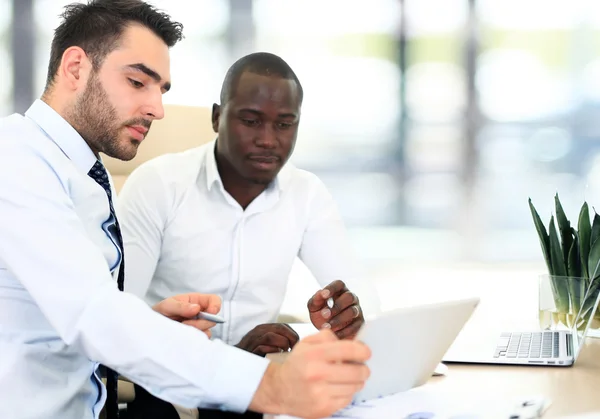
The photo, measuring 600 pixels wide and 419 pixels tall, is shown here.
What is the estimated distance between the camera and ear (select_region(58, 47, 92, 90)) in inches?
51.9

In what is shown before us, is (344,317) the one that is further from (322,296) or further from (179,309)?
(179,309)

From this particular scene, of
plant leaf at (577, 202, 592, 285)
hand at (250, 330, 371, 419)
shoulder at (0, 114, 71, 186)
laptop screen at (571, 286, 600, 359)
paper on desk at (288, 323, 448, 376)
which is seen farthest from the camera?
plant leaf at (577, 202, 592, 285)

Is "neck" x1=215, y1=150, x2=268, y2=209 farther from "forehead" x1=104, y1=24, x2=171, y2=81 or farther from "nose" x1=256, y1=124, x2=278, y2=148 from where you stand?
"forehead" x1=104, y1=24, x2=171, y2=81

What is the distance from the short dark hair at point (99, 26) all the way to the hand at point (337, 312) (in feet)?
1.96

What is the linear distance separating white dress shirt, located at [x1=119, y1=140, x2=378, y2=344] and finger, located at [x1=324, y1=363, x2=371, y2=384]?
1040 mm

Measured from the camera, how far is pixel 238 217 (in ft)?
6.39

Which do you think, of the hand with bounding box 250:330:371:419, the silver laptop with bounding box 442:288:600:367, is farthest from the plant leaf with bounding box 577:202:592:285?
the hand with bounding box 250:330:371:419

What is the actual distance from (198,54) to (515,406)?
15.9 ft

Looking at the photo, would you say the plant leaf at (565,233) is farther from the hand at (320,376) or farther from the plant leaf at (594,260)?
the hand at (320,376)

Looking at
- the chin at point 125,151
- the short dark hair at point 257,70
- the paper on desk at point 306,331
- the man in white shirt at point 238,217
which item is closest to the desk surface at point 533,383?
the paper on desk at point 306,331

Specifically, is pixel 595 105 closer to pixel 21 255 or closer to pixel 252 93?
pixel 252 93

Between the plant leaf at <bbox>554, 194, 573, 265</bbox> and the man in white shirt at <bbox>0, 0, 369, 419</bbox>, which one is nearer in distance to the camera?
the man in white shirt at <bbox>0, 0, 369, 419</bbox>

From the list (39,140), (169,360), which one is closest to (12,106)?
(39,140)

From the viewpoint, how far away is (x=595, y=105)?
19.1 ft
